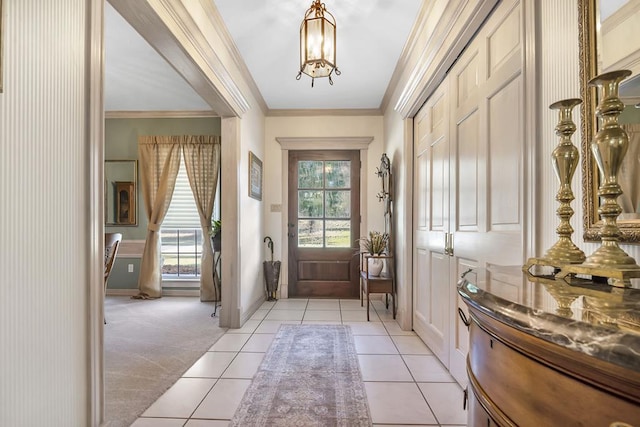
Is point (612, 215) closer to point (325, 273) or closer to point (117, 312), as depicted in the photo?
point (325, 273)

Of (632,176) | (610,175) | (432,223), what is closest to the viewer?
(610,175)

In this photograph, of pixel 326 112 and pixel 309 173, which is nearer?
pixel 326 112

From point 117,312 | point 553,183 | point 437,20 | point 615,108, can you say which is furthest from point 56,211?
point 117,312

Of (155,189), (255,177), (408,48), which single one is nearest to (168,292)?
(155,189)

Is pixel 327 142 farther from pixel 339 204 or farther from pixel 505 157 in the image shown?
pixel 505 157

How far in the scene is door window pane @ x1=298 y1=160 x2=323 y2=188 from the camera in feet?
15.8

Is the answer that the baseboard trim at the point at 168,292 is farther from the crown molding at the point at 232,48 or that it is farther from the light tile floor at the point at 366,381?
the crown molding at the point at 232,48

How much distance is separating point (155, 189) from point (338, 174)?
2.62 metres

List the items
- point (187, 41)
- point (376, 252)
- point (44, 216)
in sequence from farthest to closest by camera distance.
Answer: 1. point (376, 252)
2. point (187, 41)
3. point (44, 216)

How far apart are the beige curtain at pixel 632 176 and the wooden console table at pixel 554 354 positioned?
26 cm

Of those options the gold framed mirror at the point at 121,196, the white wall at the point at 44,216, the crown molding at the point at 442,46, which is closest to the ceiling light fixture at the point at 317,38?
the crown molding at the point at 442,46

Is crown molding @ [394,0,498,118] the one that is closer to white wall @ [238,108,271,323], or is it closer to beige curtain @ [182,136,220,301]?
→ white wall @ [238,108,271,323]

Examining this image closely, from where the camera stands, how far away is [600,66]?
3.19 ft

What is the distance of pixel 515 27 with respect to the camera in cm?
154
